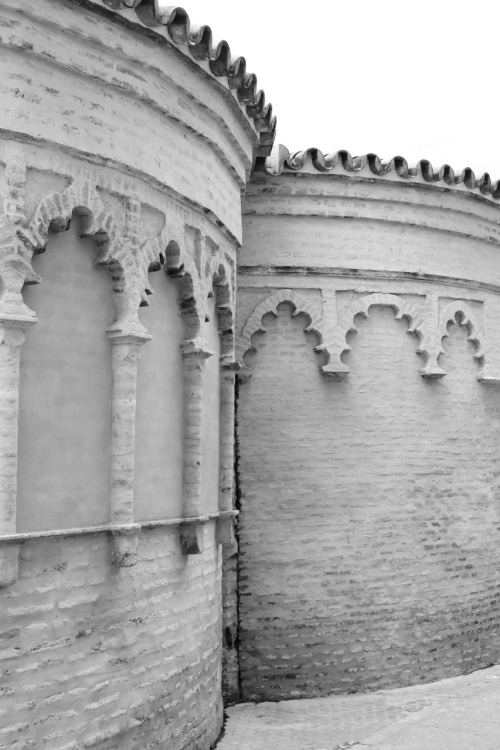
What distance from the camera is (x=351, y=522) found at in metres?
9.73

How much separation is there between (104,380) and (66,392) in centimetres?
36

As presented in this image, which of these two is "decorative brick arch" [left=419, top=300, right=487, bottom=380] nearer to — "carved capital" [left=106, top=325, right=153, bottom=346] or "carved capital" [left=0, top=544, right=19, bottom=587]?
"carved capital" [left=106, top=325, right=153, bottom=346]

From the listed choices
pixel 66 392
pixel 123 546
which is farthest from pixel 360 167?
pixel 123 546

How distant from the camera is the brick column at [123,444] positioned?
599 cm

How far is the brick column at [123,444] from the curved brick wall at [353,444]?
11.3 ft

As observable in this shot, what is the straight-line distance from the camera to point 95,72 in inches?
235

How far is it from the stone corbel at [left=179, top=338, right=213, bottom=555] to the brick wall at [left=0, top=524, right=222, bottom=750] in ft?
0.90

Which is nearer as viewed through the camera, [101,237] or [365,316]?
[101,237]

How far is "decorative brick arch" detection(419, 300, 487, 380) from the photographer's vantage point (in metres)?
10.2

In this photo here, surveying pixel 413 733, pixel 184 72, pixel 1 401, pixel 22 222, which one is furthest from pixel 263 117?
pixel 413 733

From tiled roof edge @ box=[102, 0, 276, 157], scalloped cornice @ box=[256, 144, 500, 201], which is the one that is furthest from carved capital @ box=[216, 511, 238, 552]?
scalloped cornice @ box=[256, 144, 500, 201]

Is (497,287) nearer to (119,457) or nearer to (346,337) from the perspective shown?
(346,337)

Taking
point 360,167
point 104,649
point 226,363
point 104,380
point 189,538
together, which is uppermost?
point 360,167

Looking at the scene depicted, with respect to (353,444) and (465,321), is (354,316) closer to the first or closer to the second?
(353,444)
